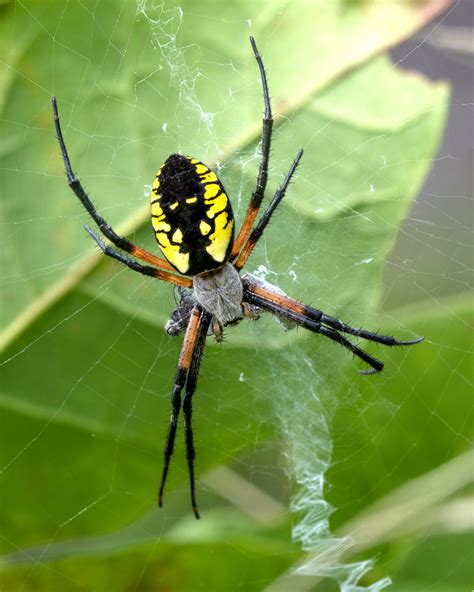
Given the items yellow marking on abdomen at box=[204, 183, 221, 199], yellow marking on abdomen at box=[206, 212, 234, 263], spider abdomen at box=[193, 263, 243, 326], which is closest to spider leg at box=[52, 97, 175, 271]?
spider abdomen at box=[193, 263, 243, 326]

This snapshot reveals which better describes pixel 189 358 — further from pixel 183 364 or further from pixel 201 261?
pixel 201 261

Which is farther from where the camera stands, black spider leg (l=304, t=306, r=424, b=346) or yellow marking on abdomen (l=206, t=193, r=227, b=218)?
black spider leg (l=304, t=306, r=424, b=346)

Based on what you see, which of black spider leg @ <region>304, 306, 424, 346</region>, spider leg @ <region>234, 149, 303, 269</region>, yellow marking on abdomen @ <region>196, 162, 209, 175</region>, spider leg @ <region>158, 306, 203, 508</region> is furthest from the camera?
black spider leg @ <region>304, 306, 424, 346</region>

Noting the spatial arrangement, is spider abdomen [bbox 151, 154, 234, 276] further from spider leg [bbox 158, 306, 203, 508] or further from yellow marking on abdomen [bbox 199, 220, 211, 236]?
spider leg [bbox 158, 306, 203, 508]

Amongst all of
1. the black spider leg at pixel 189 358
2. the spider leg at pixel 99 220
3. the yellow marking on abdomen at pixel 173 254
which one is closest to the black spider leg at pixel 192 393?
the black spider leg at pixel 189 358

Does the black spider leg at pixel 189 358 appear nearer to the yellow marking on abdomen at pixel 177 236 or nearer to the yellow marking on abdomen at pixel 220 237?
the yellow marking on abdomen at pixel 220 237

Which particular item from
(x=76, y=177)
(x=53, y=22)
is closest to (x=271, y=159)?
(x=76, y=177)

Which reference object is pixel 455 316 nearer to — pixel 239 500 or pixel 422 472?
pixel 422 472
